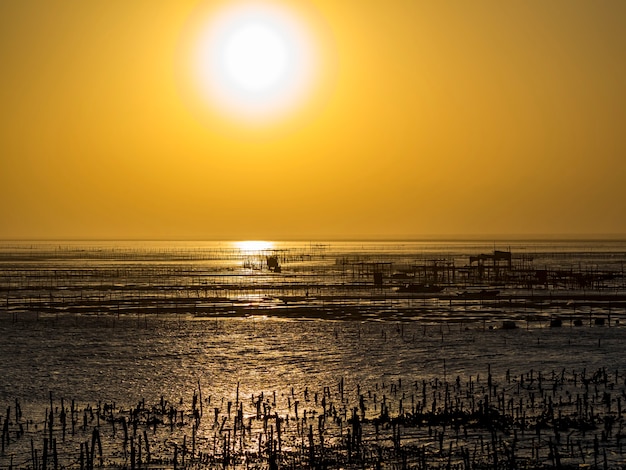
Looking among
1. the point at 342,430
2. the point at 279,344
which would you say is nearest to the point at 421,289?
the point at 279,344

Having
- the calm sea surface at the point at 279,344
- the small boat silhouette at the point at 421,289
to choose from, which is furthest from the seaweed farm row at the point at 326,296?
the calm sea surface at the point at 279,344

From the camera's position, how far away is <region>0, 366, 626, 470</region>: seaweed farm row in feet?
65.4

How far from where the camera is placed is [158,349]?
41.7 meters

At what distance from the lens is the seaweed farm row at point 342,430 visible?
19938mm

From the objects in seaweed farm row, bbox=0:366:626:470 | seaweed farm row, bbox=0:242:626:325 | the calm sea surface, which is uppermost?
seaweed farm row, bbox=0:242:626:325

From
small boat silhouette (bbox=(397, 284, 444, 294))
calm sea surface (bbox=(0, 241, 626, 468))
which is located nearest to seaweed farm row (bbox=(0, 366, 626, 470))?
calm sea surface (bbox=(0, 241, 626, 468))

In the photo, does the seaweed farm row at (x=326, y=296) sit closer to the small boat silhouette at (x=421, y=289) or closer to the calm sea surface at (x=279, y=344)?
the small boat silhouette at (x=421, y=289)

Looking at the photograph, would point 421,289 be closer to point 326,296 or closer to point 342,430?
point 326,296

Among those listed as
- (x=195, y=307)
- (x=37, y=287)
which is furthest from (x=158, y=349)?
(x=37, y=287)

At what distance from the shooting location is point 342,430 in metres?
23.0

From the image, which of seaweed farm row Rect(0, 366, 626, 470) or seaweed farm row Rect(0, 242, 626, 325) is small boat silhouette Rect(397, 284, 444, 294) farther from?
seaweed farm row Rect(0, 366, 626, 470)

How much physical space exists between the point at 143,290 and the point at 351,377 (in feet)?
174

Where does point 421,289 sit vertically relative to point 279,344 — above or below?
above

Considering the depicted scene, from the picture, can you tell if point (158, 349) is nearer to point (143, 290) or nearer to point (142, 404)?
point (142, 404)
